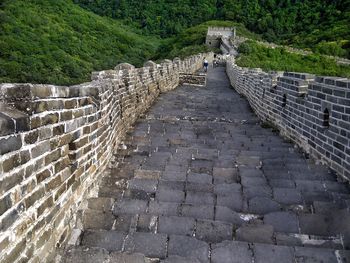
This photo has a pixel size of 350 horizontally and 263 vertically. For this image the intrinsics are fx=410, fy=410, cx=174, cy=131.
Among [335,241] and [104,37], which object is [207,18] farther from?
[335,241]

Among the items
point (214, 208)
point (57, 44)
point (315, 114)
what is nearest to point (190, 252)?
point (214, 208)

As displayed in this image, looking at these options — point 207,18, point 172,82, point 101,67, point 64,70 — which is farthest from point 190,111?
point 207,18

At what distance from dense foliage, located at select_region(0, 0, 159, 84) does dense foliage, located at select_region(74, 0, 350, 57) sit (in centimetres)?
996

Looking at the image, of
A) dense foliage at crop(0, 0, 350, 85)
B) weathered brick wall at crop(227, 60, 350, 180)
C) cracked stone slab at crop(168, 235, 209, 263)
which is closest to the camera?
cracked stone slab at crop(168, 235, 209, 263)

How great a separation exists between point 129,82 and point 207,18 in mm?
74960

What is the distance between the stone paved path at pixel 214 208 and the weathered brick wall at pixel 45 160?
0.80 feet

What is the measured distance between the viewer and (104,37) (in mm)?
61562

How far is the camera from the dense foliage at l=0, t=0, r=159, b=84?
117 ft

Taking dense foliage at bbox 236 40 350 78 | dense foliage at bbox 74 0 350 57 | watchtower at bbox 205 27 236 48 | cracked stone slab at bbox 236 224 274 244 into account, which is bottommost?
cracked stone slab at bbox 236 224 274 244

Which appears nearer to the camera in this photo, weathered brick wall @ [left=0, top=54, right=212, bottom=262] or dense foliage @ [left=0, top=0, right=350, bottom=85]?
weathered brick wall @ [left=0, top=54, right=212, bottom=262]

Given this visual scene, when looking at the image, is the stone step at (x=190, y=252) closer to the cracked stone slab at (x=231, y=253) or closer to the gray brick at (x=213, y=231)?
the cracked stone slab at (x=231, y=253)

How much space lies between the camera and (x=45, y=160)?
8.07 feet

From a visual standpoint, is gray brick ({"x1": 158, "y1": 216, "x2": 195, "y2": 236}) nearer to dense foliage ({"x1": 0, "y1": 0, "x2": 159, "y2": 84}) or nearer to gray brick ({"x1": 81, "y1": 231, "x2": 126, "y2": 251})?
gray brick ({"x1": 81, "y1": 231, "x2": 126, "y2": 251})

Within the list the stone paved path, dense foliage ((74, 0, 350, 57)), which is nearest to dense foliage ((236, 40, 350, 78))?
dense foliage ((74, 0, 350, 57))
